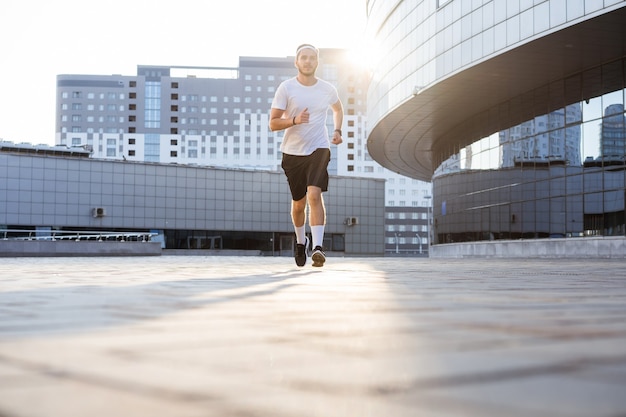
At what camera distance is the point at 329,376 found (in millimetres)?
937

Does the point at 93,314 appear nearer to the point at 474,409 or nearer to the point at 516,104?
the point at 474,409

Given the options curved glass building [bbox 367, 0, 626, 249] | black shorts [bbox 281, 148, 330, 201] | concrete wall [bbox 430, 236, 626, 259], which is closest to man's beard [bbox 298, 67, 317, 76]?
black shorts [bbox 281, 148, 330, 201]

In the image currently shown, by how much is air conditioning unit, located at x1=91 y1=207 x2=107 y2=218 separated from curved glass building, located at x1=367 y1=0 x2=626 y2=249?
1142 inches

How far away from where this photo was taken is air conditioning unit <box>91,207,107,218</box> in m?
55.3

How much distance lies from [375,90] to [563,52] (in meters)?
13.4

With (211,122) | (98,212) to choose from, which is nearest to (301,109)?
(98,212)

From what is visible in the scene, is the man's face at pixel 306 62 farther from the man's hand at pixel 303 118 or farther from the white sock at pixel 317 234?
the white sock at pixel 317 234

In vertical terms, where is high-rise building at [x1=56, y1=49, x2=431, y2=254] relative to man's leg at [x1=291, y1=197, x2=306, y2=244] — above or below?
above

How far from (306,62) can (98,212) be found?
5079 centimetres

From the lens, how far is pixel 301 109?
7.52 meters

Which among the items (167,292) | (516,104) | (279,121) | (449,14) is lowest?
(167,292)

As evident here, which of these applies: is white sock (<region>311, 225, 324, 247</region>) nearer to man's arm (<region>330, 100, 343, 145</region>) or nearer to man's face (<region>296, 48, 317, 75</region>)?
man's arm (<region>330, 100, 343, 145</region>)

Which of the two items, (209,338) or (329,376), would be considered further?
(209,338)

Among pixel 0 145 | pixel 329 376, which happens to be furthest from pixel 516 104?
pixel 0 145
